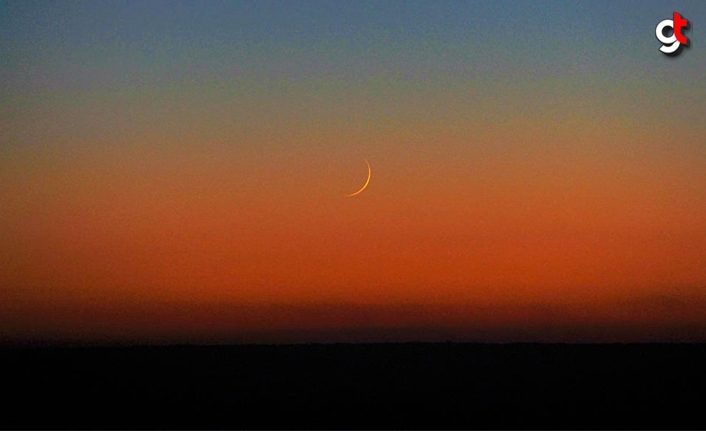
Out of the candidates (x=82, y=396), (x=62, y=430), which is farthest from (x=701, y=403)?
(x=82, y=396)

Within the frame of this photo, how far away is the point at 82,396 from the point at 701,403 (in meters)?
11.1

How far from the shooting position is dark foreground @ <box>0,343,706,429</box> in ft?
42.9

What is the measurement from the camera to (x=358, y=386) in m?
17.6

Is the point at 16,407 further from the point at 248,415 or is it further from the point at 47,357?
the point at 47,357

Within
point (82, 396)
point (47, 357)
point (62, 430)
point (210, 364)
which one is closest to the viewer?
point (62, 430)

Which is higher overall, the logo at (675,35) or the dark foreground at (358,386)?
the logo at (675,35)

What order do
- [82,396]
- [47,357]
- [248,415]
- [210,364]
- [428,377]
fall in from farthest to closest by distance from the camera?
[47,357] → [210,364] → [428,377] → [82,396] → [248,415]

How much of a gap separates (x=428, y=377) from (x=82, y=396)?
24.3 ft

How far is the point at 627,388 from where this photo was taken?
16656 millimetres

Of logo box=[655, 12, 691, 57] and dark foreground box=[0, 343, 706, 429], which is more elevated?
logo box=[655, 12, 691, 57]

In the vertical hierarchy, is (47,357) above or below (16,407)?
above

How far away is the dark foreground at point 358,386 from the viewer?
1308 centimetres

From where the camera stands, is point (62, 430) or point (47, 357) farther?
point (47, 357)

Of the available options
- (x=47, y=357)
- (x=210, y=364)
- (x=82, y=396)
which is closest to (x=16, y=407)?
(x=82, y=396)
